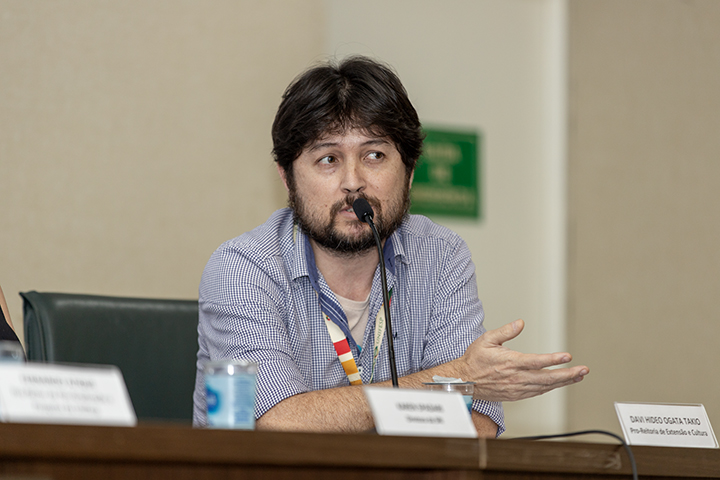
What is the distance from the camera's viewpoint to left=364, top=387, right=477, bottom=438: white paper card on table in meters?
0.74

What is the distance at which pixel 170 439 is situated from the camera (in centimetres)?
62

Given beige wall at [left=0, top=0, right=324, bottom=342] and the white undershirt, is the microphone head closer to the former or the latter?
the white undershirt

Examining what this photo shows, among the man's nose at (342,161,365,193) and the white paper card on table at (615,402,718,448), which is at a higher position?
the man's nose at (342,161,365,193)

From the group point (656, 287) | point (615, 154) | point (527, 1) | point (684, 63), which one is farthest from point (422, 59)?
point (656, 287)

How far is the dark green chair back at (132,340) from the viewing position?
4.51ft

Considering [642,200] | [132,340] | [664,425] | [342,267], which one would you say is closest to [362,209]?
[342,267]

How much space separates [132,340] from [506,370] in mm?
719

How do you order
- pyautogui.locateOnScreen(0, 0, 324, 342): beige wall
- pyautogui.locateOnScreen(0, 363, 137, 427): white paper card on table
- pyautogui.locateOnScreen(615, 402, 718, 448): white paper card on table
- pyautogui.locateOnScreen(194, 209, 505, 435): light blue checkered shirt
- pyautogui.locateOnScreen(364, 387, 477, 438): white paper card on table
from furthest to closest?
pyautogui.locateOnScreen(0, 0, 324, 342): beige wall < pyautogui.locateOnScreen(194, 209, 505, 435): light blue checkered shirt < pyautogui.locateOnScreen(615, 402, 718, 448): white paper card on table < pyautogui.locateOnScreen(364, 387, 477, 438): white paper card on table < pyautogui.locateOnScreen(0, 363, 137, 427): white paper card on table

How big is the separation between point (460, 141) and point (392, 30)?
1.73ft

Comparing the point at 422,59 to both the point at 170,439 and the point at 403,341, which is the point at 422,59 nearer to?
the point at 403,341

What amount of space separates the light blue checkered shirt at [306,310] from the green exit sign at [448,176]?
1.29 meters

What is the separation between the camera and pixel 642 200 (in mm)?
3225

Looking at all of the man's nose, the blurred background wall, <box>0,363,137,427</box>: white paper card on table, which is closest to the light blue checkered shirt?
the man's nose

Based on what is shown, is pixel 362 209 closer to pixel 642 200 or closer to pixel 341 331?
pixel 341 331
